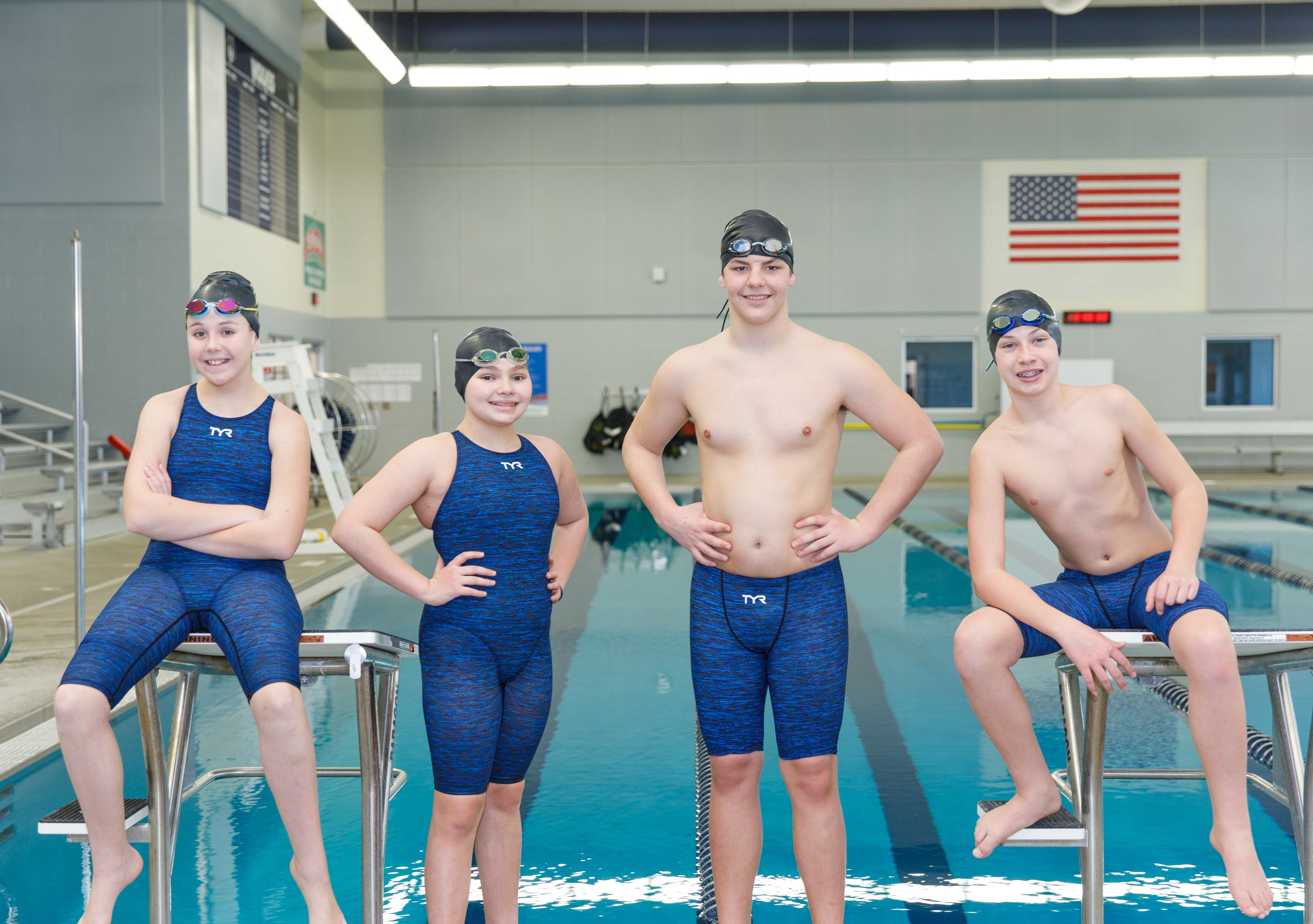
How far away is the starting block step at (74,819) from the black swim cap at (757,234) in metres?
1.56

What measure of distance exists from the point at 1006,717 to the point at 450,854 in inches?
44.3

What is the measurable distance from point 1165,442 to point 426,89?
12.9 meters

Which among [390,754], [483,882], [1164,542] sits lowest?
[483,882]

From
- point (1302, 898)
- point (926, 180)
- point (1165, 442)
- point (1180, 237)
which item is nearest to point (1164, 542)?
point (1165, 442)

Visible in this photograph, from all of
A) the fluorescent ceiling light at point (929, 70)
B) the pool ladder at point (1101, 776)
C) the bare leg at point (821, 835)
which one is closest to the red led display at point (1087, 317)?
the fluorescent ceiling light at point (929, 70)

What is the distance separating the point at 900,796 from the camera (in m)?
2.96

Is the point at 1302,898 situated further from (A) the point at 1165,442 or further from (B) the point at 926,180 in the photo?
(B) the point at 926,180

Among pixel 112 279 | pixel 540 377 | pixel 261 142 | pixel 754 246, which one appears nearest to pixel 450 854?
pixel 754 246

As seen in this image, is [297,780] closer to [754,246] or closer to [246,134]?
[754,246]

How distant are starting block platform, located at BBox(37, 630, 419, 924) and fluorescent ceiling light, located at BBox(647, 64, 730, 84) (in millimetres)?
9403

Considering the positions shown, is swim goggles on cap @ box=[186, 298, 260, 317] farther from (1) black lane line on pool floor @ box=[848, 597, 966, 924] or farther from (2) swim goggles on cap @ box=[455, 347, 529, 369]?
(1) black lane line on pool floor @ box=[848, 597, 966, 924]

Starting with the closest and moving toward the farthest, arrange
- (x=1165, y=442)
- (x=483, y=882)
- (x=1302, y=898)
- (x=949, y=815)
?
(x=483, y=882)
(x=1165, y=442)
(x=1302, y=898)
(x=949, y=815)

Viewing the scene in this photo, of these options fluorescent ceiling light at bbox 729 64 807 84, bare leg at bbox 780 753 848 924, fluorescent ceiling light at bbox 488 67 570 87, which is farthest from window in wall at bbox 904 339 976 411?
bare leg at bbox 780 753 848 924

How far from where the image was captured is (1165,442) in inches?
84.6
